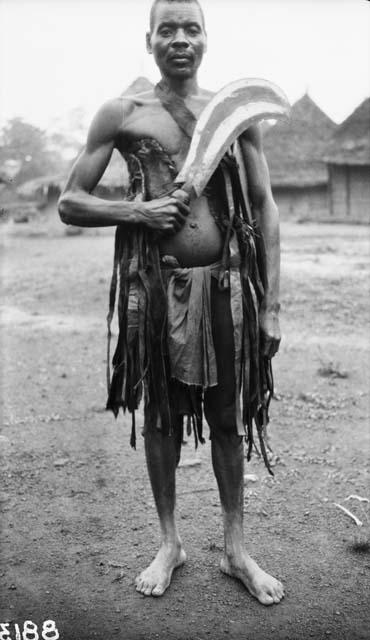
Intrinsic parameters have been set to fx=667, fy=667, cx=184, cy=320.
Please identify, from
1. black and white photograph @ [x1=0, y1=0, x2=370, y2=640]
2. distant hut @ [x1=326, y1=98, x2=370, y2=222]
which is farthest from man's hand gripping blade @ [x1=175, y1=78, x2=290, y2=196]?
distant hut @ [x1=326, y1=98, x2=370, y2=222]

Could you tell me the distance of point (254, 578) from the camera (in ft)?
7.52

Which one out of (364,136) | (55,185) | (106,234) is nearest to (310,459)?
(106,234)

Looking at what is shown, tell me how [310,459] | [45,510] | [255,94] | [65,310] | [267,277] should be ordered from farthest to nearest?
[65,310] < [310,459] < [45,510] < [267,277] < [255,94]

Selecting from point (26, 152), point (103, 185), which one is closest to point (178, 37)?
point (103, 185)

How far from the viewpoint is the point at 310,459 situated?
3.47m

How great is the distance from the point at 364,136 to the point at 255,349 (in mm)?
18843

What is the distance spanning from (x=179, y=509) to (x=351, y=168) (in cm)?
1813

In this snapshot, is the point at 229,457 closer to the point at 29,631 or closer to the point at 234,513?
the point at 234,513

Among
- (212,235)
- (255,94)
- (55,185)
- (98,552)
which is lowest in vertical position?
(98,552)

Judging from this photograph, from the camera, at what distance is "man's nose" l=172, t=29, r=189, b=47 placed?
82.1 inches

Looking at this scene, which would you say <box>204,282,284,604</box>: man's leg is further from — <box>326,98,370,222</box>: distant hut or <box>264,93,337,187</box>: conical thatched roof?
<box>264,93,337,187</box>: conical thatched roof

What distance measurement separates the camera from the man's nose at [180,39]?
2.09 metres

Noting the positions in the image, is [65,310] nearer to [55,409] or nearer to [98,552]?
[55,409]

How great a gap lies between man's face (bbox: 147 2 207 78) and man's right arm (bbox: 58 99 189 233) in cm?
21
